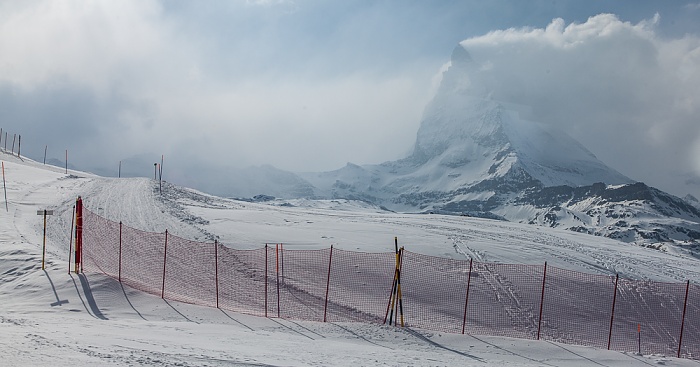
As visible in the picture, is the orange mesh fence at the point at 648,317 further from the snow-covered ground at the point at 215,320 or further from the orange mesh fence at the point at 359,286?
the orange mesh fence at the point at 359,286

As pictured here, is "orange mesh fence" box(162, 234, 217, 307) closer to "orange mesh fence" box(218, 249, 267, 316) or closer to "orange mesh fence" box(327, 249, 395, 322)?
"orange mesh fence" box(218, 249, 267, 316)

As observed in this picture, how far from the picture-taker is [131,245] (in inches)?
829

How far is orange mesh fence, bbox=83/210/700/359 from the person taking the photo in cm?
1709

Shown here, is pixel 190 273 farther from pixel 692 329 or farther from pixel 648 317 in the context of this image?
pixel 692 329

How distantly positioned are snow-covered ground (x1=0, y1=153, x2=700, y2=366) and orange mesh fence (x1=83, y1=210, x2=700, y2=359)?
1632 mm

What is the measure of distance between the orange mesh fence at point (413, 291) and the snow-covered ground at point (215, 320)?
5.35ft

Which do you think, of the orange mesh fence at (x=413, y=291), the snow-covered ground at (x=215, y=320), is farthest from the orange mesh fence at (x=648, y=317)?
the snow-covered ground at (x=215, y=320)

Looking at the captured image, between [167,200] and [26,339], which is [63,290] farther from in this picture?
[167,200]

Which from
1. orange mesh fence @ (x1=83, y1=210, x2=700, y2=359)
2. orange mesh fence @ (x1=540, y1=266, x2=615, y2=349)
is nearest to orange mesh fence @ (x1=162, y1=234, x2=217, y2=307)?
orange mesh fence @ (x1=83, y1=210, x2=700, y2=359)

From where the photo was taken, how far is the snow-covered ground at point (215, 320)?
8.82 metres

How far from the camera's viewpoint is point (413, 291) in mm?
20234

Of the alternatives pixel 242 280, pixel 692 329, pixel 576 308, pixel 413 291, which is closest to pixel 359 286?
pixel 413 291

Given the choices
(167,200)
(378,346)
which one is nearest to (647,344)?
(378,346)

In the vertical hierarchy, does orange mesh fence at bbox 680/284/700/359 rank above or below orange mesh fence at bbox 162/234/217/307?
below
